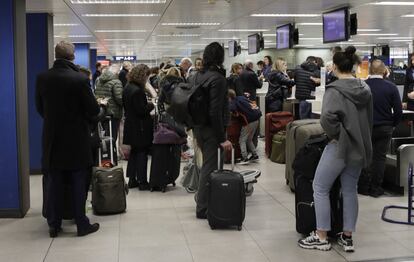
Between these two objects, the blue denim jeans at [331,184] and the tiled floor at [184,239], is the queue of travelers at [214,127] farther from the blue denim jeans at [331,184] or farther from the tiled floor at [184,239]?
the tiled floor at [184,239]

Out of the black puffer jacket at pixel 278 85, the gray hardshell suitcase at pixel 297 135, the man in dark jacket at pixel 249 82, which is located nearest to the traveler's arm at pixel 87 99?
the gray hardshell suitcase at pixel 297 135

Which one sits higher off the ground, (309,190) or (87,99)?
(87,99)

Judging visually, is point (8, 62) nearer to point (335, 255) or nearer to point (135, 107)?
point (135, 107)

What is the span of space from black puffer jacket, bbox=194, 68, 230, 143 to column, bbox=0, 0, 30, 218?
5.90 feet

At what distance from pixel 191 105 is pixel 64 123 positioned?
1.10 metres

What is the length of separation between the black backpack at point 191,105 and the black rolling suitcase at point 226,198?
0.51 metres

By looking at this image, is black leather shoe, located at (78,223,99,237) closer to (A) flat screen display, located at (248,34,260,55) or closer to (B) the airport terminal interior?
(B) the airport terminal interior

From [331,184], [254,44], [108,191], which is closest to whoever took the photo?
[331,184]

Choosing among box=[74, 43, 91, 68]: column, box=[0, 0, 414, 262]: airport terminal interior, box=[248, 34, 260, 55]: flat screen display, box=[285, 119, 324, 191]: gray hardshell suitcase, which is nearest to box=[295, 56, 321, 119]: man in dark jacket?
box=[0, 0, 414, 262]: airport terminal interior

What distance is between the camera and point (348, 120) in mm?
3953

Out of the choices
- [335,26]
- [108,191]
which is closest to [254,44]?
[335,26]

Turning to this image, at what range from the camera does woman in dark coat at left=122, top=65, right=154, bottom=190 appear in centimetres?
627

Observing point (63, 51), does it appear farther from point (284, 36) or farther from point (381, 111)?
point (284, 36)

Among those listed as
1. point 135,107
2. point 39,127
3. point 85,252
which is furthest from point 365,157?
point 39,127
